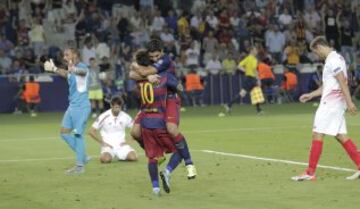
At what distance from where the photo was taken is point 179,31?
120 ft

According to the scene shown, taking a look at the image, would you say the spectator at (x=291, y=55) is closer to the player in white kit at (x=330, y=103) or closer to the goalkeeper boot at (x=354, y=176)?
the goalkeeper boot at (x=354, y=176)

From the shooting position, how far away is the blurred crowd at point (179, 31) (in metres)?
33.3

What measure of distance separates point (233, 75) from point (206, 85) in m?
1.16

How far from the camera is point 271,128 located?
74.8ft

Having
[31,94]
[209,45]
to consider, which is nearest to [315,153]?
[31,94]

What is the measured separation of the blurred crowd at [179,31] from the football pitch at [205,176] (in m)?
10.1

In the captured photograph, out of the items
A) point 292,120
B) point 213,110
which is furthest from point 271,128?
point 213,110

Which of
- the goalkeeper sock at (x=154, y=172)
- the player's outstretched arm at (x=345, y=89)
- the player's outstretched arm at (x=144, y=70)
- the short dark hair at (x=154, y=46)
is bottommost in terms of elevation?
the goalkeeper sock at (x=154, y=172)

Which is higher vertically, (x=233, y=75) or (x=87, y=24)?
(x=87, y=24)

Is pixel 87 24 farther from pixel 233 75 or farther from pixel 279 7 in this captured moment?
pixel 279 7

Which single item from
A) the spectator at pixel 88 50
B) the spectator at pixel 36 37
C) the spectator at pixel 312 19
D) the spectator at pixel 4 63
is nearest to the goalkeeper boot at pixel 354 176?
the spectator at pixel 88 50

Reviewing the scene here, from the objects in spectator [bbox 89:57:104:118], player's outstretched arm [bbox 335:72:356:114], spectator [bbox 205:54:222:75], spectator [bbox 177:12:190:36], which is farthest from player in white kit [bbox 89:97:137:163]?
spectator [bbox 177:12:190:36]

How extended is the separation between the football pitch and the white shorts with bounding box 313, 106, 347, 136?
71cm

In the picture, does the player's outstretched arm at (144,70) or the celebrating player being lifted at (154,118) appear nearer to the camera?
the player's outstretched arm at (144,70)
